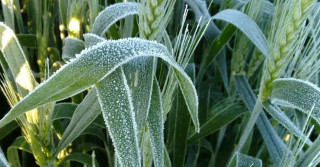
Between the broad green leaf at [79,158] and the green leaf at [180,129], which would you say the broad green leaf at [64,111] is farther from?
the green leaf at [180,129]

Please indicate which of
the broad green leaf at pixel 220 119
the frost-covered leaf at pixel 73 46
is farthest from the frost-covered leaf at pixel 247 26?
the frost-covered leaf at pixel 73 46

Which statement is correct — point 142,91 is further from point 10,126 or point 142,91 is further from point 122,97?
point 10,126

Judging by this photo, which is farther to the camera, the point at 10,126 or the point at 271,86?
the point at 10,126

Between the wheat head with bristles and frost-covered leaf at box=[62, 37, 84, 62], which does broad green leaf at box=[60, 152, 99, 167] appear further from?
the wheat head with bristles

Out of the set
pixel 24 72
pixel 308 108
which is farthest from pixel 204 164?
pixel 24 72

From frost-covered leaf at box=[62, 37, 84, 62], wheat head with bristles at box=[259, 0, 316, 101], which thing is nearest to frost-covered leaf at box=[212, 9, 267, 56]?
wheat head with bristles at box=[259, 0, 316, 101]
